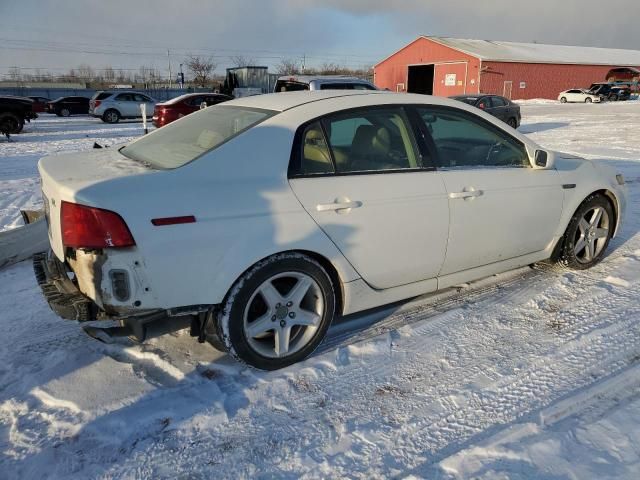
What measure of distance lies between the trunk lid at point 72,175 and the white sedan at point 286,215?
2cm

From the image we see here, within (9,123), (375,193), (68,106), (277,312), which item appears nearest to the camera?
(277,312)

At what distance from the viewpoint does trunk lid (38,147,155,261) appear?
262 centimetres

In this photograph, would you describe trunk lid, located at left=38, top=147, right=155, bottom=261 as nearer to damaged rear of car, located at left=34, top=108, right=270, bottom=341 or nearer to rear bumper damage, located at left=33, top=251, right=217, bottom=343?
damaged rear of car, located at left=34, top=108, right=270, bottom=341

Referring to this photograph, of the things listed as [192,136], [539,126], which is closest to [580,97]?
[539,126]

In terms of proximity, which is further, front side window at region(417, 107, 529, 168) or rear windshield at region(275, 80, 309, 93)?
rear windshield at region(275, 80, 309, 93)

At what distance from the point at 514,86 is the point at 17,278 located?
4435cm

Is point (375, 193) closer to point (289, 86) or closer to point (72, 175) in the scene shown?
point (72, 175)

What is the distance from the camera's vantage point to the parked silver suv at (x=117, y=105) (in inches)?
923

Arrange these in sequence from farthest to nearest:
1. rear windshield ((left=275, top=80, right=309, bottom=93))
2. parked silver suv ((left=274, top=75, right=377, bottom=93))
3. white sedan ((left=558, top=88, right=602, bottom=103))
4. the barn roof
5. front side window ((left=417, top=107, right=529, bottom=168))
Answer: the barn roof, white sedan ((left=558, top=88, right=602, bottom=103)), rear windshield ((left=275, top=80, right=309, bottom=93)), parked silver suv ((left=274, top=75, right=377, bottom=93)), front side window ((left=417, top=107, right=529, bottom=168))

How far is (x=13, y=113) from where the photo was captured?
16266 millimetres

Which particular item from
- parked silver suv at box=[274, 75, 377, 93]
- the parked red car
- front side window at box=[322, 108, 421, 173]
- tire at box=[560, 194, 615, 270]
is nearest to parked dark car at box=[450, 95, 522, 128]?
parked silver suv at box=[274, 75, 377, 93]

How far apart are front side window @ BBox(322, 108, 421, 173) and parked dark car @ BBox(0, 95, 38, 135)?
1598cm

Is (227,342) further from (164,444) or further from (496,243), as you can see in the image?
(496,243)

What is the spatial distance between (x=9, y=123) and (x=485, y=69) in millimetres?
34038
